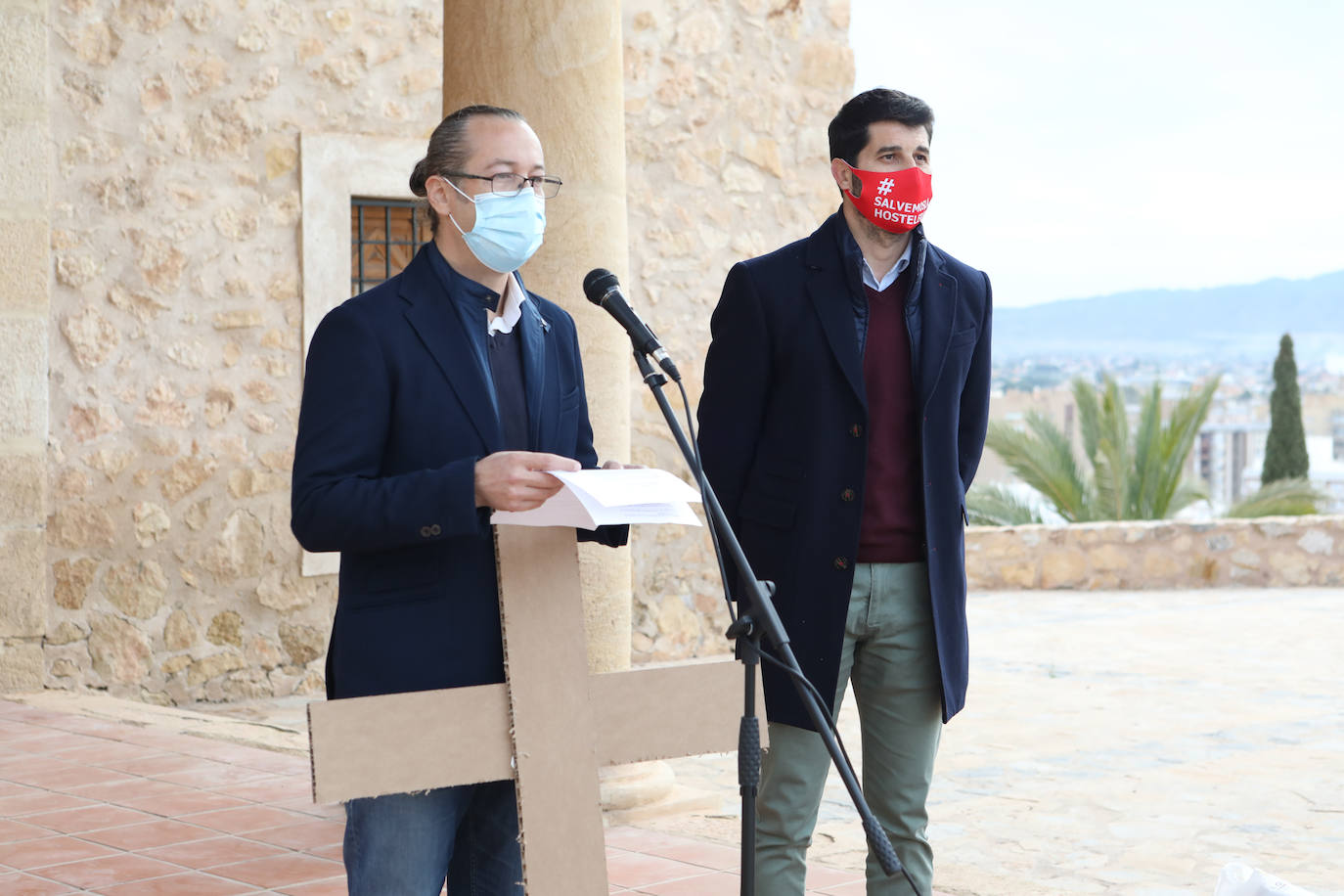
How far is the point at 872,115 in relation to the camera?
264 centimetres

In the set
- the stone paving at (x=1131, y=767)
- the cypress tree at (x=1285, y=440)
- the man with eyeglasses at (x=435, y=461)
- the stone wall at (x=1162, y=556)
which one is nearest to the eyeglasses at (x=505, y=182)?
the man with eyeglasses at (x=435, y=461)

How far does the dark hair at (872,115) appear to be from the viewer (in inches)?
104

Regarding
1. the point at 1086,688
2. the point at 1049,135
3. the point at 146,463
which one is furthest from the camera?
the point at 1049,135

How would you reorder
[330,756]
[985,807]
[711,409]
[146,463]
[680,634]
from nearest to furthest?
1. [330,756]
2. [711,409]
3. [985,807]
4. [146,463]
5. [680,634]

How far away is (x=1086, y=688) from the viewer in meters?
7.49

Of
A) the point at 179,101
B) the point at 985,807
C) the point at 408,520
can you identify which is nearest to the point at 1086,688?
the point at 985,807

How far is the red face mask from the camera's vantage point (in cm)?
259

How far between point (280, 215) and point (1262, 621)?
7119mm

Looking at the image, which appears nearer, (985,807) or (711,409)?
(711,409)

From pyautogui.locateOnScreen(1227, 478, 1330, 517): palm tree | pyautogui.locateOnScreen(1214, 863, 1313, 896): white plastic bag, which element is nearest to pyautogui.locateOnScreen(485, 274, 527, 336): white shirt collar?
pyautogui.locateOnScreen(1214, 863, 1313, 896): white plastic bag

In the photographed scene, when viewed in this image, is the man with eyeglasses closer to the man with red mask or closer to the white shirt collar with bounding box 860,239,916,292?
the man with red mask

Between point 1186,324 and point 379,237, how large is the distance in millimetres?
169238

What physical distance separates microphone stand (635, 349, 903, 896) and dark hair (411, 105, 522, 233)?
0.36 metres

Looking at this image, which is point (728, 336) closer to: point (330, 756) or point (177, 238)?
point (330, 756)
